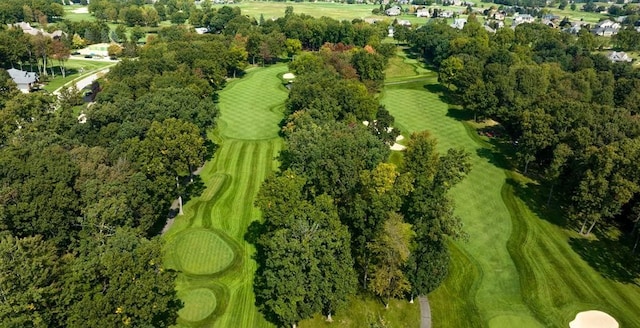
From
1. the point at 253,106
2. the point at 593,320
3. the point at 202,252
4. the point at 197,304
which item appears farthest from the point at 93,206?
the point at 253,106

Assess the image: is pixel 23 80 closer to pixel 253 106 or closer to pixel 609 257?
pixel 253 106

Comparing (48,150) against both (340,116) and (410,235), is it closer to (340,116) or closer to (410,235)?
(410,235)

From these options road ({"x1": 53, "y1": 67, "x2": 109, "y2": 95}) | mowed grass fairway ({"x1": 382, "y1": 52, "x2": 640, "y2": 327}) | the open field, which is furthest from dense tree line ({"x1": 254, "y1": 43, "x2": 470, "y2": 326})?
the open field

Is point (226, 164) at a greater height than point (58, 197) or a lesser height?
lesser

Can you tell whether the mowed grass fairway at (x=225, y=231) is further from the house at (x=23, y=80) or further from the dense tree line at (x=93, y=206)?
the house at (x=23, y=80)

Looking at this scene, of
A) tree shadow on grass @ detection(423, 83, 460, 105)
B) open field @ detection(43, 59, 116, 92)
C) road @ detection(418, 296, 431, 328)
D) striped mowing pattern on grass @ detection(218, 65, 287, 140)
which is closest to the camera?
road @ detection(418, 296, 431, 328)

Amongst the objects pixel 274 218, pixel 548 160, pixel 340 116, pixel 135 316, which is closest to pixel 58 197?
pixel 135 316

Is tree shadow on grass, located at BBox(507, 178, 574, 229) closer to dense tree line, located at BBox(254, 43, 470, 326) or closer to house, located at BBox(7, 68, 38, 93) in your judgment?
dense tree line, located at BBox(254, 43, 470, 326)
